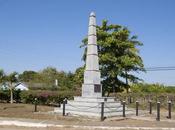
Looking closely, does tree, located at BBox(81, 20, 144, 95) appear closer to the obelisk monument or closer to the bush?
the bush

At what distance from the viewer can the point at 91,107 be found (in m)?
21.4

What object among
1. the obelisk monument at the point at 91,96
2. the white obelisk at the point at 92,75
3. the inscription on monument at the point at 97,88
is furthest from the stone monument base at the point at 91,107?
the inscription on monument at the point at 97,88

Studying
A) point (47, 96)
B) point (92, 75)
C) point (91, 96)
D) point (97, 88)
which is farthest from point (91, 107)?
point (47, 96)

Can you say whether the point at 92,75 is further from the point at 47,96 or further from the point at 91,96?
the point at 47,96

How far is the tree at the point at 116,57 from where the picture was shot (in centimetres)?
4056

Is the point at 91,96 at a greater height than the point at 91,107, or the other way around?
the point at 91,96

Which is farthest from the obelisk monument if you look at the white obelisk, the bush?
the bush

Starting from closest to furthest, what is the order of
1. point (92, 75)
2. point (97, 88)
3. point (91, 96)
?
point (91, 96), point (92, 75), point (97, 88)

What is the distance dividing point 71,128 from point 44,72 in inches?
3074

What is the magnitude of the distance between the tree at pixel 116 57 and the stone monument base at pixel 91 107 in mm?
17352

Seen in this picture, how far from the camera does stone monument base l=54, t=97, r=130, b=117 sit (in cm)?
2118

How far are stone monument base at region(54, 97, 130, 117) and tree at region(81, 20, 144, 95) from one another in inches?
683

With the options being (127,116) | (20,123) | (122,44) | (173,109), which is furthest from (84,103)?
(122,44)

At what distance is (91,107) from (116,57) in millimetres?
20751
